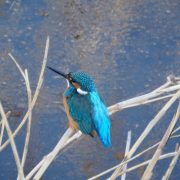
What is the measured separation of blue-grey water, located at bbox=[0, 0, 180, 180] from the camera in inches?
163

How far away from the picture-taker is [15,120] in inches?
164

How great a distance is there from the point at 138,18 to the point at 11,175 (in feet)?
4.91

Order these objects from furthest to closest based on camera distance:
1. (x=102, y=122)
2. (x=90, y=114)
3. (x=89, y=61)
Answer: (x=89, y=61) < (x=90, y=114) < (x=102, y=122)

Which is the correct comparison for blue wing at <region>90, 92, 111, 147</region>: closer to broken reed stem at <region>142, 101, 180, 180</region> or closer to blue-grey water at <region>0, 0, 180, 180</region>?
broken reed stem at <region>142, 101, 180, 180</region>

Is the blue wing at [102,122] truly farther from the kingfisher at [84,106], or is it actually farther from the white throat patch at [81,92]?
the white throat patch at [81,92]

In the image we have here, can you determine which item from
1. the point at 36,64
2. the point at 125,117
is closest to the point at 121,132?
the point at 125,117

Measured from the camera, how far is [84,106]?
9.81 feet

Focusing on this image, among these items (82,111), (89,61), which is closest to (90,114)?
(82,111)

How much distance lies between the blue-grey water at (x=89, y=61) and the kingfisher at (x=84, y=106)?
3.44ft

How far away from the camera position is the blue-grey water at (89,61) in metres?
4.14

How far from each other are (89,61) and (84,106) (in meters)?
1.48

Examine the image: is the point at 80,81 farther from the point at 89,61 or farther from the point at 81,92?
the point at 89,61

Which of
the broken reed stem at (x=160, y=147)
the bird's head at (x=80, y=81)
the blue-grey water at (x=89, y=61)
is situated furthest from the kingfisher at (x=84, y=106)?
the blue-grey water at (x=89, y=61)

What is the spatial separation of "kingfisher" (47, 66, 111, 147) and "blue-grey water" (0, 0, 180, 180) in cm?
105
